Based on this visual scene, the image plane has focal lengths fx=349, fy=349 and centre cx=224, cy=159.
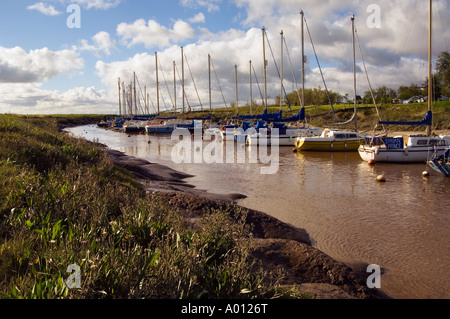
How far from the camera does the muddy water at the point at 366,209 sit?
28.1ft

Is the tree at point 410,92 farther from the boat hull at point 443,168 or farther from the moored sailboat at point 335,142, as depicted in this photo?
the boat hull at point 443,168

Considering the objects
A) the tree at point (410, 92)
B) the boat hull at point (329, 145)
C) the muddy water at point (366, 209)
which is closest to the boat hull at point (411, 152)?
the muddy water at point (366, 209)

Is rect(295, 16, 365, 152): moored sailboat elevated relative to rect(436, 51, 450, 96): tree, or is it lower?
lower

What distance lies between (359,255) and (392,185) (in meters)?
12.1

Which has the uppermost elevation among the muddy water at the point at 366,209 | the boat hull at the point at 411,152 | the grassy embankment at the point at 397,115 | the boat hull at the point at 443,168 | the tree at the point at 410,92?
the tree at the point at 410,92

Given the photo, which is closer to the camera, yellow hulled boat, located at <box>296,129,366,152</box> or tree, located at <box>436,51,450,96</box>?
yellow hulled boat, located at <box>296,129,366,152</box>

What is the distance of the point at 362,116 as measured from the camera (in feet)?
208

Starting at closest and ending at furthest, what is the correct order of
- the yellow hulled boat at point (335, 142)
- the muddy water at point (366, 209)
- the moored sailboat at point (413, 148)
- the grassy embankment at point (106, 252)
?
the grassy embankment at point (106, 252), the muddy water at point (366, 209), the moored sailboat at point (413, 148), the yellow hulled boat at point (335, 142)

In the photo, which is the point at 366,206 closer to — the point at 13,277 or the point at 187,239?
the point at 187,239

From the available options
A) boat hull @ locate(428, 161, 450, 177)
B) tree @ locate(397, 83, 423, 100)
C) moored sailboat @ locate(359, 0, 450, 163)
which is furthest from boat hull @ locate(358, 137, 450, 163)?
tree @ locate(397, 83, 423, 100)

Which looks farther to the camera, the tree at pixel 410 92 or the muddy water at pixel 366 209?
the tree at pixel 410 92

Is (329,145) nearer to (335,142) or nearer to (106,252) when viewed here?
(335,142)

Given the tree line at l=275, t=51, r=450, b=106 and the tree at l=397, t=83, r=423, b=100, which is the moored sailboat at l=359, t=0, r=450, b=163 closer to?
the tree line at l=275, t=51, r=450, b=106

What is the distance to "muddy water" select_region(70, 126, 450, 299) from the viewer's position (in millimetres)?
8562
